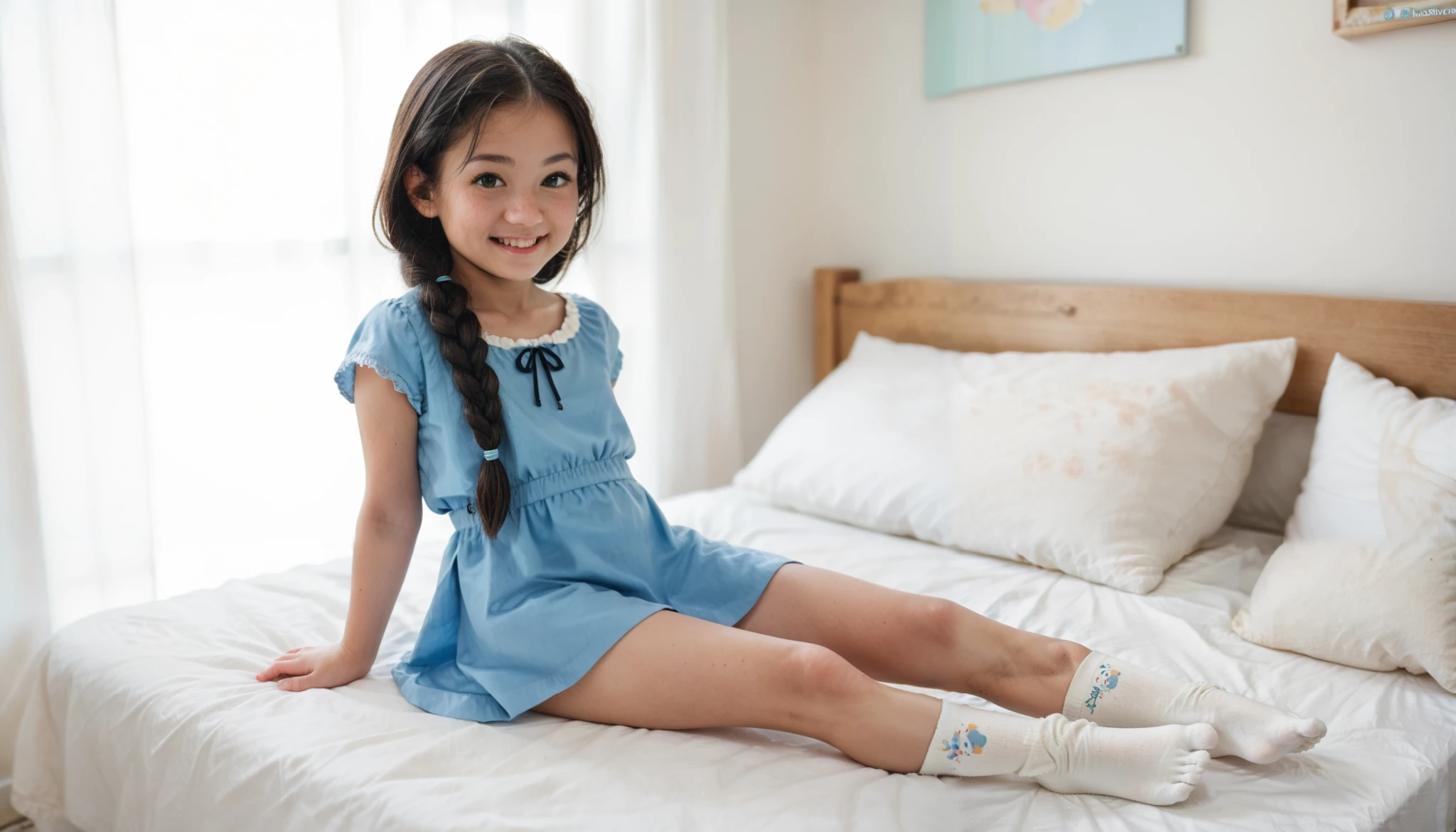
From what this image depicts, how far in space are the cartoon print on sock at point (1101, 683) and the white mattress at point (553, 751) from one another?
0.42 ft

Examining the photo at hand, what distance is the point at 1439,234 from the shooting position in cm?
168

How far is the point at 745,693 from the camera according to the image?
3.63 feet

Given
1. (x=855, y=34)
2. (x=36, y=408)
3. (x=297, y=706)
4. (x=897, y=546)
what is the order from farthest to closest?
1. (x=855, y=34)
2. (x=897, y=546)
3. (x=36, y=408)
4. (x=297, y=706)

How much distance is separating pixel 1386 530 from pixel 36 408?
1.95 m

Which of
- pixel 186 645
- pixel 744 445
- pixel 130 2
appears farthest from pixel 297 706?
pixel 744 445

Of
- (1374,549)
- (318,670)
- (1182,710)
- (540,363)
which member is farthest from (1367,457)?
(318,670)

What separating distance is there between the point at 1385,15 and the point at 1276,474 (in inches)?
29.9

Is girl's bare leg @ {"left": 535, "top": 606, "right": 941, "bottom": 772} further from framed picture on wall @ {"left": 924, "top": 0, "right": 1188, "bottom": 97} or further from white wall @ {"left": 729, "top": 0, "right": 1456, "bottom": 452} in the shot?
framed picture on wall @ {"left": 924, "top": 0, "right": 1188, "bottom": 97}

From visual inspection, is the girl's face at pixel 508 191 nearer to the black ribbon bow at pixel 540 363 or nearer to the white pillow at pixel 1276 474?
the black ribbon bow at pixel 540 363

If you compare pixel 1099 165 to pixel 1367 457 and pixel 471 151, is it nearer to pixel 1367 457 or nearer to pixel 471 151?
pixel 1367 457

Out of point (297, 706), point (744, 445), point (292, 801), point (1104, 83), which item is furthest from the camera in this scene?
point (744, 445)

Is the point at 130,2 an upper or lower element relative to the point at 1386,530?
upper

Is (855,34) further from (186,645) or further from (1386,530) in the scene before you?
(186,645)

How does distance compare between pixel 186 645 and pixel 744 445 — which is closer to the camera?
pixel 186 645
